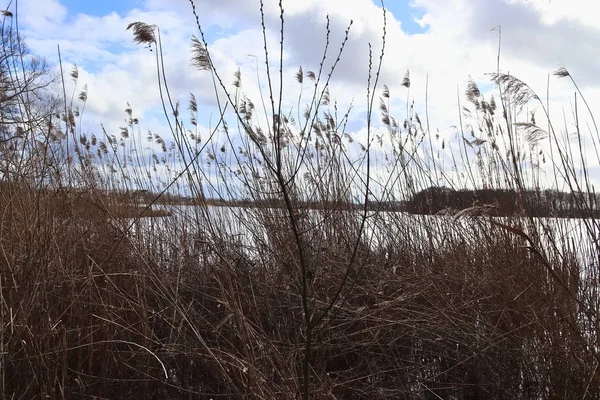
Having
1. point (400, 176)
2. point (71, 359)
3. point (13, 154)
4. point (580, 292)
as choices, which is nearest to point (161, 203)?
point (13, 154)

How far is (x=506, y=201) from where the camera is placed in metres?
3.27

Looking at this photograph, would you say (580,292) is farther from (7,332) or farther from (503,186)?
(7,332)

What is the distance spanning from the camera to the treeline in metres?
2.62

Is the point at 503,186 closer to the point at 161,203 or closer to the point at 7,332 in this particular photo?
the point at 161,203

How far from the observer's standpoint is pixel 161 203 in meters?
3.90

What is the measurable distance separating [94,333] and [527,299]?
1.75 m

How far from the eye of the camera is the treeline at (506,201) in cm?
262

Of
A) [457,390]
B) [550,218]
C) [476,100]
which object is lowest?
[457,390]

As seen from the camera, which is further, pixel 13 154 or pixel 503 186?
pixel 503 186

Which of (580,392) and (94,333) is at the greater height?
(94,333)

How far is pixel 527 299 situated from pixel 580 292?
300mm

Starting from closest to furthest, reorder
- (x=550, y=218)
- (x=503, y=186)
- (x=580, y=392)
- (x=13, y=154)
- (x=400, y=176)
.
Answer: (x=580, y=392), (x=13, y=154), (x=550, y=218), (x=503, y=186), (x=400, y=176)

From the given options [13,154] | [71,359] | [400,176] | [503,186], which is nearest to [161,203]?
[13,154]

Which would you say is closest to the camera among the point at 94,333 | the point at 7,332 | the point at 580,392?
the point at 7,332
